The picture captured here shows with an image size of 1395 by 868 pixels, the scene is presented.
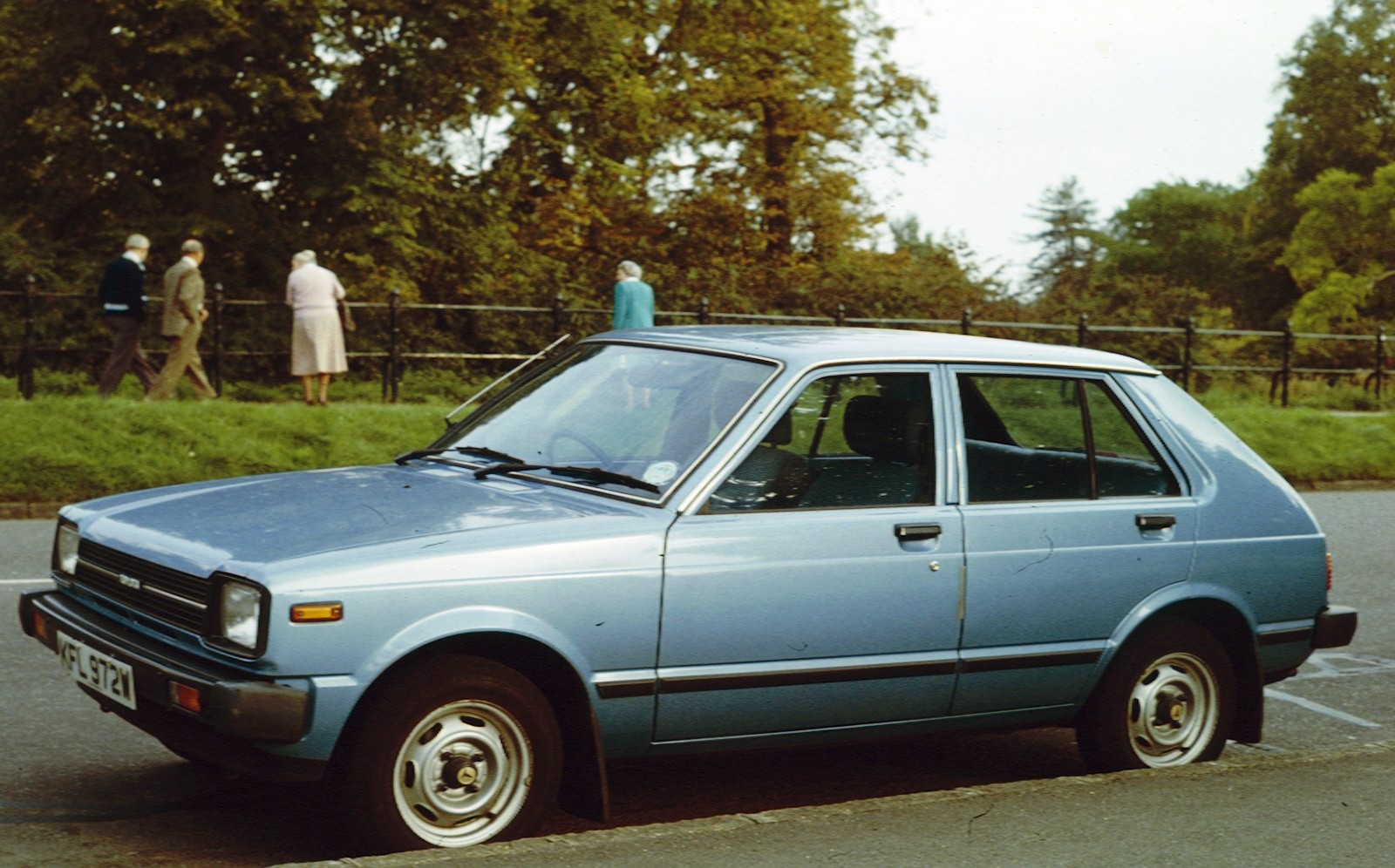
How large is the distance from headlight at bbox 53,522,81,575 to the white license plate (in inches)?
12.2

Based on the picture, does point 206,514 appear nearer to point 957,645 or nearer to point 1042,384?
point 957,645

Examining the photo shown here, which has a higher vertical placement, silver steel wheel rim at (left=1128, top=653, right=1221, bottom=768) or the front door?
the front door

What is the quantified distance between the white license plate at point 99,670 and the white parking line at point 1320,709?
5.01 m

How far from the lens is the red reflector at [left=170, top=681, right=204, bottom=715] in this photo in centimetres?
419

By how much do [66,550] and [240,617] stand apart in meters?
1.26

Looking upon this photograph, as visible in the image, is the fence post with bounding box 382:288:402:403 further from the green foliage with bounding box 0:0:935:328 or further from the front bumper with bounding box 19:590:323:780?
the front bumper with bounding box 19:590:323:780

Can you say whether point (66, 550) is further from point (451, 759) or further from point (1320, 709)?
point (1320, 709)

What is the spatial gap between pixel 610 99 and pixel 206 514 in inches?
1118

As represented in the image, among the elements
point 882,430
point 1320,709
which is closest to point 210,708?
point 882,430

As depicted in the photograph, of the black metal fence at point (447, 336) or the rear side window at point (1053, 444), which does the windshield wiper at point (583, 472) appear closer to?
the rear side window at point (1053, 444)

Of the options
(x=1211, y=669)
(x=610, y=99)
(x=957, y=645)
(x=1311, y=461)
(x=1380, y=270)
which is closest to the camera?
(x=957, y=645)

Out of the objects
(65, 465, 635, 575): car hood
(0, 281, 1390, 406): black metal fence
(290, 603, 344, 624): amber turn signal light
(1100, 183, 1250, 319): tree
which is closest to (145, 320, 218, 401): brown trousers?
(0, 281, 1390, 406): black metal fence

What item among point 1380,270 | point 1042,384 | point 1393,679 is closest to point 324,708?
point 1042,384

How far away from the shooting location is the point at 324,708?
13.6 feet
